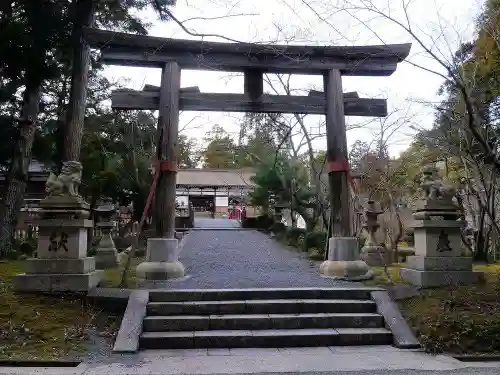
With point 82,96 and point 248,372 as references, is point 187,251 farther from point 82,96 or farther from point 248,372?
point 248,372

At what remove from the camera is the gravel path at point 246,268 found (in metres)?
8.02

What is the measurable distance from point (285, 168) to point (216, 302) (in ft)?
56.3

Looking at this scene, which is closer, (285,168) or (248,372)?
(248,372)

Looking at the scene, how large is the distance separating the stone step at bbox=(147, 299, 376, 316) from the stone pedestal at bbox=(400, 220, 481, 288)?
53.6 inches

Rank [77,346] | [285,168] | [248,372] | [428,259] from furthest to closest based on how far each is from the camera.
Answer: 1. [285,168]
2. [428,259]
3. [77,346]
4. [248,372]

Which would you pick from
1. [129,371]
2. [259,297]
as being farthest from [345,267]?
[129,371]

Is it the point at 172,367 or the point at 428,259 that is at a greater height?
the point at 428,259

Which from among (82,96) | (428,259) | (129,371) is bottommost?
(129,371)

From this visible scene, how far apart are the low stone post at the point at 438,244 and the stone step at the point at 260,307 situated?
144 centimetres

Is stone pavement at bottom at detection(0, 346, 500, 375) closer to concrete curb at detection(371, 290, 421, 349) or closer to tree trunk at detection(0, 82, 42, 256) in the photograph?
concrete curb at detection(371, 290, 421, 349)

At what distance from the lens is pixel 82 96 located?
12.9 m

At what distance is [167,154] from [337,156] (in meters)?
3.55

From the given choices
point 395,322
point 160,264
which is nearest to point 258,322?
point 395,322

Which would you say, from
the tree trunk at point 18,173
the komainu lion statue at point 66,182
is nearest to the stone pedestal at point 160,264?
the komainu lion statue at point 66,182
